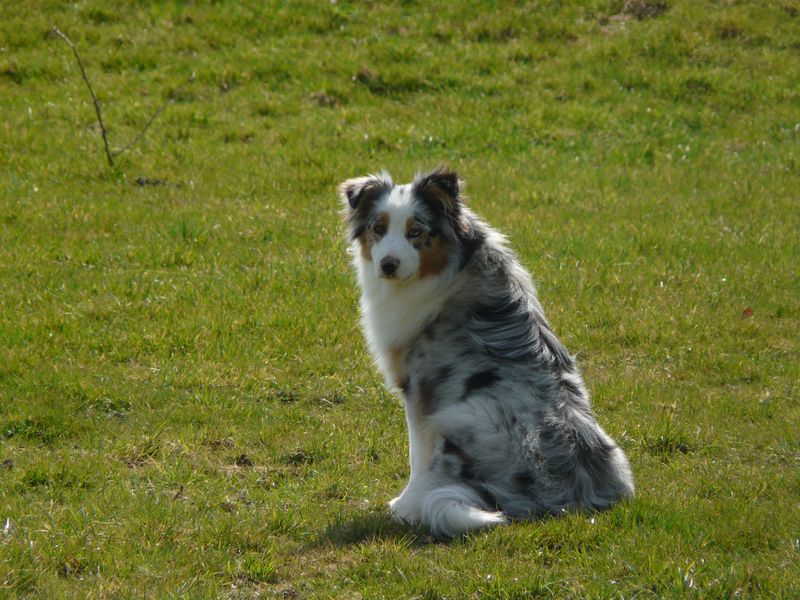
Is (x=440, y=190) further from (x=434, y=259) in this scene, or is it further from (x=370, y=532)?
(x=370, y=532)

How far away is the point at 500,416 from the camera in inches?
239

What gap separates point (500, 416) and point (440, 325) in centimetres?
95

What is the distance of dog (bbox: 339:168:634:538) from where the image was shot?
5922 mm

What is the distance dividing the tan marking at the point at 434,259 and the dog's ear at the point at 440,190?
199 millimetres

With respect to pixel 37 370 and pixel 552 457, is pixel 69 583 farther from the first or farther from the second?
pixel 37 370

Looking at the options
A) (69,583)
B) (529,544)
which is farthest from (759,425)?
(69,583)

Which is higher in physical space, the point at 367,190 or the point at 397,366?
the point at 367,190

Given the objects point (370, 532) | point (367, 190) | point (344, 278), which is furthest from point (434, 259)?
point (344, 278)

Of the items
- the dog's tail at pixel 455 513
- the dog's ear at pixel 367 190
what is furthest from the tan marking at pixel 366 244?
the dog's tail at pixel 455 513

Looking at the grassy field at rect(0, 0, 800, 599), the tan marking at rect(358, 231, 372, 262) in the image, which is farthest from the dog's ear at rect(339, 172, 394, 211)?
the grassy field at rect(0, 0, 800, 599)

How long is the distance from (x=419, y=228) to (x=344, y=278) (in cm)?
391

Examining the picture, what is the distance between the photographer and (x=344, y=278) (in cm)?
1071

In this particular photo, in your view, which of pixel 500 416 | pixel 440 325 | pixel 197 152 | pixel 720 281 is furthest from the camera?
pixel 197 152

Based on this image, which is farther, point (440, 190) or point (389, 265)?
point (440, 190)
